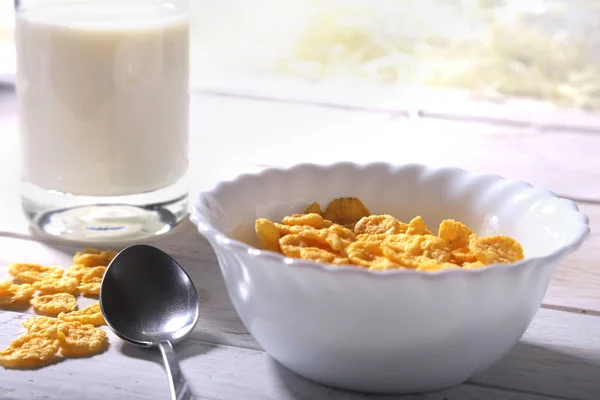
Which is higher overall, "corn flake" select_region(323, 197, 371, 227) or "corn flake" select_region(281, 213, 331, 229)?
"corn flake" select_region(281, 213, 331, 229)

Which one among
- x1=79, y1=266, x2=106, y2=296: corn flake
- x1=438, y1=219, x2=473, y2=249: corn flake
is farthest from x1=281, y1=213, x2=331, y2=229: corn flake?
x1=79, y1=266, x2=106, y2=296: corn flake

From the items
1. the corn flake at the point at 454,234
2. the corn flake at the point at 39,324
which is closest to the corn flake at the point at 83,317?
→ the corn flake at the point at 39,324

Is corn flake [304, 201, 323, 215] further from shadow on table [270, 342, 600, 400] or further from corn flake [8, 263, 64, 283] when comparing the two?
corn flake [8, 263, 64, 283]

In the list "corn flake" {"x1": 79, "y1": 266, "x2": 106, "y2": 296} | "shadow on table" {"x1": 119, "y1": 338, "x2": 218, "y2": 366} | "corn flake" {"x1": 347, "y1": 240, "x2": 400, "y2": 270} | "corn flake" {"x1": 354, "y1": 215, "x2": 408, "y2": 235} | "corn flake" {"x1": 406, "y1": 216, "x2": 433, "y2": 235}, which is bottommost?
"corn flake" {"x1": 79, "y1": 266, "x2": 106, "y2": 296}

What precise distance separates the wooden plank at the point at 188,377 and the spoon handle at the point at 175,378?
0.02m

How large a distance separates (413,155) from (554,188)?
0.81ft

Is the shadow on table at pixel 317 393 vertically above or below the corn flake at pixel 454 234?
below

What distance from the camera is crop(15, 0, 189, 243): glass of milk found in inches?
38.4

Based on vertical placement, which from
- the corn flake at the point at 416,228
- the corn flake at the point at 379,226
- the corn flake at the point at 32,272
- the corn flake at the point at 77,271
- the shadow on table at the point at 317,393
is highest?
the corn flake at the point at 416,228

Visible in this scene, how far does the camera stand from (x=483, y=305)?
24.7 inches

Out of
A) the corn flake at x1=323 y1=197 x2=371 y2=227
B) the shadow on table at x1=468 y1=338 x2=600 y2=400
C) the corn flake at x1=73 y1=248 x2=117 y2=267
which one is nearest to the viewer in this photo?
the shadow on table at x1=468 y1=338 x2=600 y2=400

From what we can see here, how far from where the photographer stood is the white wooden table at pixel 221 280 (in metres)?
0.71

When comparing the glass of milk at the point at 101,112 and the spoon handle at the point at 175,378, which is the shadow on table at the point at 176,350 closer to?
the spoon handle at the point at 175,378

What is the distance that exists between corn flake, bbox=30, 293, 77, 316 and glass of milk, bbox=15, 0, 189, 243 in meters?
0.16
